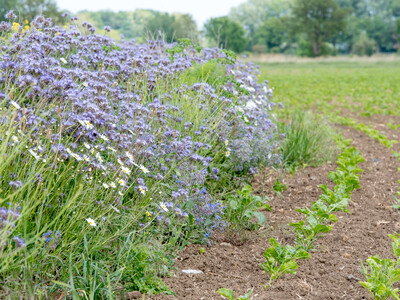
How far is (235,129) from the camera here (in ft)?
15.8

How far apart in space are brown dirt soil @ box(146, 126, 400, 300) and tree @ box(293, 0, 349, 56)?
57892mm

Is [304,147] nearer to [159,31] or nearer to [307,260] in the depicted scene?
[159,31]

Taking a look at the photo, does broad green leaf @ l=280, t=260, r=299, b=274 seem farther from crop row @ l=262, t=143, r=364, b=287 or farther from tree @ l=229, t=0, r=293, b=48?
tree @ l=229, t=0, r=293, b=48

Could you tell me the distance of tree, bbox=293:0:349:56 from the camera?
59.7m

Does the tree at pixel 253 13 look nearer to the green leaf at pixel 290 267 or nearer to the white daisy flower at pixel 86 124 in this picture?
the white daisy flower at pixel 86 124

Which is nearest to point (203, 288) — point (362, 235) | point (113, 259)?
point (113, 259)

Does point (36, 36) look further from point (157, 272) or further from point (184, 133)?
point (157, 272)

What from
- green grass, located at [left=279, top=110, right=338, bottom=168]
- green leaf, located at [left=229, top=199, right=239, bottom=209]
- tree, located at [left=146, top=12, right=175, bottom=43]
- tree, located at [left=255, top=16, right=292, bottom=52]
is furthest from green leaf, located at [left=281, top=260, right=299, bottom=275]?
tree, located at [left=255, top=16, right=292, bottom=52]

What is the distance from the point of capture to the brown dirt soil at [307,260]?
277 cm

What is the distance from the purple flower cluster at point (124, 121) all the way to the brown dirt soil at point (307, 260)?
1.22 ft

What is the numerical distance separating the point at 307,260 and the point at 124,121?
179cm

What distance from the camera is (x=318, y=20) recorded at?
199ft

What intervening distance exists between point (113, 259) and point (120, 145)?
29.1 inches

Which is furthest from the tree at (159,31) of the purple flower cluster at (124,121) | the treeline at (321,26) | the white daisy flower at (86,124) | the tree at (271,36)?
the tree at (271,36)
